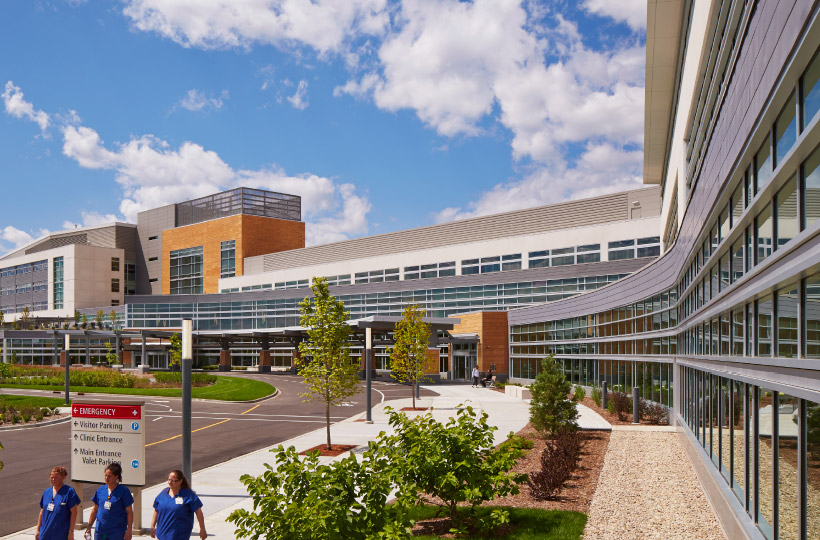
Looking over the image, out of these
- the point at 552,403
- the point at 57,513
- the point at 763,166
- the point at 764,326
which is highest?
the point at 763,166

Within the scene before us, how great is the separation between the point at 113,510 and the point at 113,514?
5 centimetres

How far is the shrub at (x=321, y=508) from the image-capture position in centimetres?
735

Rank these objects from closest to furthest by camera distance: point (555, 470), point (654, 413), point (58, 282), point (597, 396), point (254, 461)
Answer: point (555, 470) < point (254, 461) < point (654, 413) < point (597, 396) < point (58, 282)

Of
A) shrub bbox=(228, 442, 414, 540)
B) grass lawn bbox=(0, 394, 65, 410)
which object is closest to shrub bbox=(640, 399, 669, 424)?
shrub bbox=(228, 442, 414, 540)

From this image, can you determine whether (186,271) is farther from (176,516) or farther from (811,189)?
(811,189)

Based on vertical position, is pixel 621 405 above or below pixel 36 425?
above

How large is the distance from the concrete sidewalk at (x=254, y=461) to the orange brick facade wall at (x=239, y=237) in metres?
62.5

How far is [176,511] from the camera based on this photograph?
8.47 m

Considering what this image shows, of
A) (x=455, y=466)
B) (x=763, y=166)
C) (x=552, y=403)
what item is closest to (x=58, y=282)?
(x=552, y=403)

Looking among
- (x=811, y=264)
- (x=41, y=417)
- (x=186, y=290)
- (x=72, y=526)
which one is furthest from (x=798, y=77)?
(x=186, y=290)

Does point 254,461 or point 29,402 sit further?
point 29,402

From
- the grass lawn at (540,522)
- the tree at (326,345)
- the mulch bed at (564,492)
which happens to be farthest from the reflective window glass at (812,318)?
the tree at (326,345)

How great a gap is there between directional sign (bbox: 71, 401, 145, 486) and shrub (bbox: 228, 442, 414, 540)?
4.02m

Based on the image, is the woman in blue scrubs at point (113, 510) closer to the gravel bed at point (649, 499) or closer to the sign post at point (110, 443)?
the sign post at point (110, 443)
